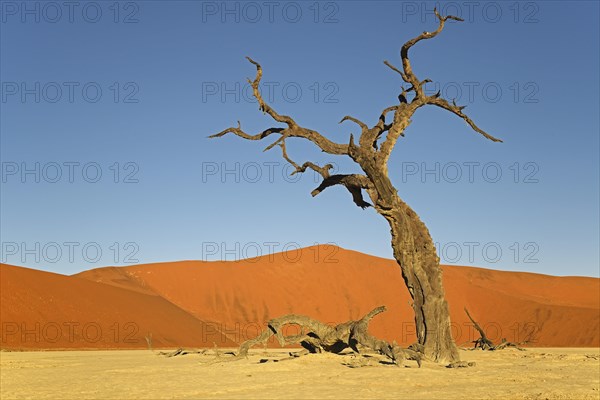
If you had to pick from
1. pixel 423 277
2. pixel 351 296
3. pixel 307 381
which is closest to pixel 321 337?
pixel 423 277

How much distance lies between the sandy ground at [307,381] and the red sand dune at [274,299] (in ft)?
71.6

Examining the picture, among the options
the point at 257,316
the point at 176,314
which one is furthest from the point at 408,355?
the point at 257,316

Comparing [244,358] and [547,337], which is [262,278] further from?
[244,358]

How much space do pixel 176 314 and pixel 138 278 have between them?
14.8 m

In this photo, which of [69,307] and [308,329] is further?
[69,307]

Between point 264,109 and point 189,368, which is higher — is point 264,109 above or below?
above

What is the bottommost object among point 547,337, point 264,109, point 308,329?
point 547,337

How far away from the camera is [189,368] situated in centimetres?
1472

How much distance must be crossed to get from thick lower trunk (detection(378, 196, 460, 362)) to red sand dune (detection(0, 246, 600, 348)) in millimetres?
23753

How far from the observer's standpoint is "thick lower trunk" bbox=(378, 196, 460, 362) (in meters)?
15.3

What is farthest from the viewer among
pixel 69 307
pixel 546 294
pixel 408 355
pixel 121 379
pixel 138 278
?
pixel 546 294

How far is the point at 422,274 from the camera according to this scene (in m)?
15.6

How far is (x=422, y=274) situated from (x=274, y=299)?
4617 cm

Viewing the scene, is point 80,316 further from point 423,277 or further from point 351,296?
point 423,277
